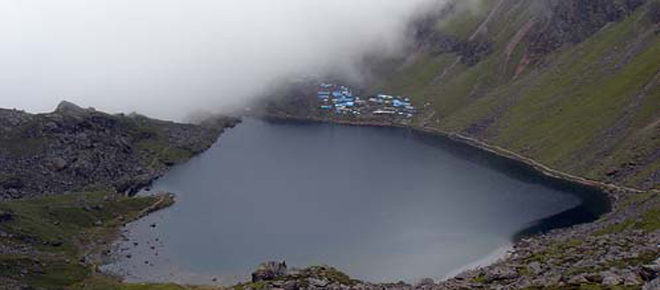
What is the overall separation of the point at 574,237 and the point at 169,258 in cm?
8282

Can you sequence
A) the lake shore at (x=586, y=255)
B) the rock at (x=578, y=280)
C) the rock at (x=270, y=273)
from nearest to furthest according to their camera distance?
the rock at (x=578, y=280), the lake shore at (x=586, y=255), the rock at (x=270, y=273)

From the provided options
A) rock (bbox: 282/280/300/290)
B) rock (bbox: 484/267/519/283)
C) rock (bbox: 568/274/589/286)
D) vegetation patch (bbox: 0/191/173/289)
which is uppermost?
vegetation patch (bbox: 0/191/173/289)

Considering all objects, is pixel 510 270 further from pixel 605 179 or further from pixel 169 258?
pixel 605 179

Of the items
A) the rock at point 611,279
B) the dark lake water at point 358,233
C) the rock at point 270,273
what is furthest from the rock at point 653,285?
the dark lake water at point 358,233

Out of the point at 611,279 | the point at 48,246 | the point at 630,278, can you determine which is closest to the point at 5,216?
the point at 48,246

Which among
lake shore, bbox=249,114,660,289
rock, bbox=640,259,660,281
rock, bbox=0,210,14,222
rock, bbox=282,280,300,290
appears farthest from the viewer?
rock, bbox=0,210,14,222

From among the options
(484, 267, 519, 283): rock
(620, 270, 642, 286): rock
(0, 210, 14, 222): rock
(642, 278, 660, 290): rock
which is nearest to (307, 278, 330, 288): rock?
(484, 267, 519, 283): rock

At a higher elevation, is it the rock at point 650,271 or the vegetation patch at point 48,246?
the vegetation patch at point 48,246

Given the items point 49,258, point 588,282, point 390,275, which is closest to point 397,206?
point 390,275

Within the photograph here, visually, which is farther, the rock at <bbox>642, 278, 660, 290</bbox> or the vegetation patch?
the vegetation patch

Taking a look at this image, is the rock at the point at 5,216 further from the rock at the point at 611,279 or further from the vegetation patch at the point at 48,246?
the rock at the point at 611,279

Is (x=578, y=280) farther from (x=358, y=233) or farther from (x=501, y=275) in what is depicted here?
(x=358, y=233)

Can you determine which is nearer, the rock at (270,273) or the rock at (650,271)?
the rock at (650,271)

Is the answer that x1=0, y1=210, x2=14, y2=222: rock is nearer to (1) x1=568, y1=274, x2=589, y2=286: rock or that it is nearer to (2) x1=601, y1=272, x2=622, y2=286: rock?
(1) x1=568, y1=274, x2=589, y2=286: rock
